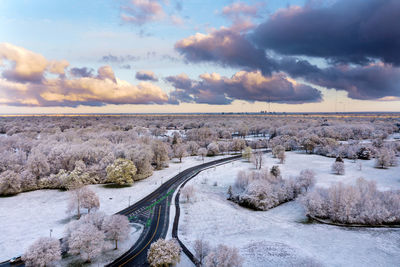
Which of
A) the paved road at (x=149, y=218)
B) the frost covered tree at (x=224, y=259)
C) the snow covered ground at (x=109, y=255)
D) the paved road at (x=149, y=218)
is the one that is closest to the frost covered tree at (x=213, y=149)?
the paved road at (x=149, y=218)

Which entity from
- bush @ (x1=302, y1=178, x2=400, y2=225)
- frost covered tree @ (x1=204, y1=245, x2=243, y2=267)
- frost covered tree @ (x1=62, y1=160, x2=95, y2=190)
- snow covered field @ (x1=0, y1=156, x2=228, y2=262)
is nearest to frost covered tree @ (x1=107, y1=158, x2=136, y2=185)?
snow covered field @ (x1=0, y1=156, x2=228, y2=262)

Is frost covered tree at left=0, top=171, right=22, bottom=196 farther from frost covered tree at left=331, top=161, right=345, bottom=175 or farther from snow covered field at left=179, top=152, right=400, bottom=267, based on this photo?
frost covered tree at left=331, top=161, right=345, bottom=175

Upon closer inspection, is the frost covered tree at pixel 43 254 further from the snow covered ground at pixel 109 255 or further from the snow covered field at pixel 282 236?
the snow covered field at pixel 282 236

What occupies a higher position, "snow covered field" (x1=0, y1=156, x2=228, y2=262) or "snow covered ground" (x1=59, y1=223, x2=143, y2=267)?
"snow covered ground" (x1=59, y1=223, x2=143, y2=267)

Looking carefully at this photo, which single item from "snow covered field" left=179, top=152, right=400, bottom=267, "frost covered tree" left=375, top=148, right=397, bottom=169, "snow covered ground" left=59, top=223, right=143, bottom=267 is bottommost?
"snow covered ground" left=59, top=223, right=143, bottom=267

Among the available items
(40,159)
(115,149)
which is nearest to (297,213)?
(115,149)

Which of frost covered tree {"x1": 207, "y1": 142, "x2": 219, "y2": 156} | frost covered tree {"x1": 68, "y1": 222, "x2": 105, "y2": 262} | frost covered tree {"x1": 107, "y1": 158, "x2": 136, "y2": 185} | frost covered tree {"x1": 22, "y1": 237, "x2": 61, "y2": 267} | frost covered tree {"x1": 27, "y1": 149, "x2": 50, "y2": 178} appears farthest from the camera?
frost covered tree {"x1": 207, "y1": 142, "x2": 219, "y2": 156}
